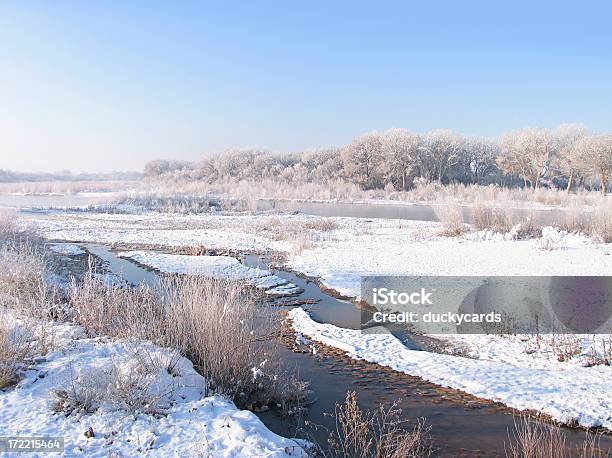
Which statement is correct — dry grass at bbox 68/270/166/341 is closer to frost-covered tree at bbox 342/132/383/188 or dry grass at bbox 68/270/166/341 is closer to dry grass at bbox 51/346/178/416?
dry grass at bbox 51/346/178/416

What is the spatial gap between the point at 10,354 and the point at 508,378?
626 cm

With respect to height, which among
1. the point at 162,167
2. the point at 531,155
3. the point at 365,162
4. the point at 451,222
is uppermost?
the point at 531,155

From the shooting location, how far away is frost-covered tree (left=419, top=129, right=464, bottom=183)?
57.3 m

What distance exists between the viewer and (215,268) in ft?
41.3

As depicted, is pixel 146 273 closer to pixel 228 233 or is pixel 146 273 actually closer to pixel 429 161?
pixel 228 233

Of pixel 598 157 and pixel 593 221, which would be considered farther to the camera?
pixel 598 157

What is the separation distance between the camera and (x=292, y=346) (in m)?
7.82

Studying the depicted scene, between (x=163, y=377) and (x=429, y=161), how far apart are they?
2209 inches

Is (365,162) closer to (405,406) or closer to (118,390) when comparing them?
(405,406)

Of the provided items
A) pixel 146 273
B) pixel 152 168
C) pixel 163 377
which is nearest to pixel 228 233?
pixel 146 273

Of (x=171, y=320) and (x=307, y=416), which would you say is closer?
(x=307, y=416)

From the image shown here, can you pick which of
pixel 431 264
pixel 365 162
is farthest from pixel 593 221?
pixel 365 162

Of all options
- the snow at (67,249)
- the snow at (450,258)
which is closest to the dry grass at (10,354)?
the snow at (450,258)

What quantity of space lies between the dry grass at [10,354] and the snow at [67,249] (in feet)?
36.9
